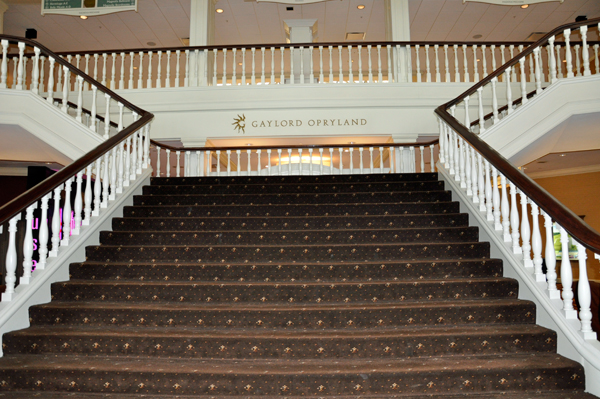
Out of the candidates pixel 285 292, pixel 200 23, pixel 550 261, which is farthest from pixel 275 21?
pixel 550 261

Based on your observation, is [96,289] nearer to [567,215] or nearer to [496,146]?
[567,215]

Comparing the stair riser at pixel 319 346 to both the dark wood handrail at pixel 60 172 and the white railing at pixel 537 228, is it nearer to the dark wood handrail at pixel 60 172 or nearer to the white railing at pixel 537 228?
the white railing at pixel 537 228

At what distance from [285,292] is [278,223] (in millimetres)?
1074

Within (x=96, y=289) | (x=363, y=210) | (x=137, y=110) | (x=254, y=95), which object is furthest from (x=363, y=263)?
(x=254, y=95)

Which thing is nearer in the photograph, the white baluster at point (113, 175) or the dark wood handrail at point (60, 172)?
the dark wood handrail at point (60, 172)

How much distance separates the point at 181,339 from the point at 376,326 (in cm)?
123

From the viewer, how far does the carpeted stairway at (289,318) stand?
2.16m

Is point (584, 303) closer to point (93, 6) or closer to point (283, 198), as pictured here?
point (283, 198)

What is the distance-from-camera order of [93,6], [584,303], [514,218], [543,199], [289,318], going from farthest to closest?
1. [93,6]
2. [514,218]
3. [289,318]
4. [543,199]
5. [584,303]

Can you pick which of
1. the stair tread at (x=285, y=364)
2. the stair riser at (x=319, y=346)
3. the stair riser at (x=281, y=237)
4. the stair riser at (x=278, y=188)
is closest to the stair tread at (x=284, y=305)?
the stair riser at (x=319, y=346)

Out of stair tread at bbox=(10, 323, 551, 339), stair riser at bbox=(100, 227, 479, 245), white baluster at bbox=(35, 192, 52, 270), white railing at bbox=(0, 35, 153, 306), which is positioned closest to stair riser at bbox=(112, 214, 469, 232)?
stair riser at bbox=(100, 227, 479, 245)

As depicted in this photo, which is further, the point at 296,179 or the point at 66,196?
the point at 296,179

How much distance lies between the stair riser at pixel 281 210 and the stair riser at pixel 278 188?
467mm

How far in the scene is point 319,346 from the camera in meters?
2.42
